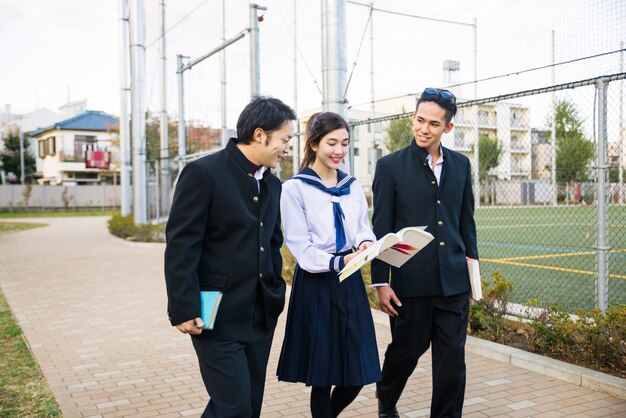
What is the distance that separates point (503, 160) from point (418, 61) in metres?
11.1

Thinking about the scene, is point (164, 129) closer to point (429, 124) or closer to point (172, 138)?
point (172, 138)

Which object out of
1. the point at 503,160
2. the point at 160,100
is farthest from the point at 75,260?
the point at 503,160

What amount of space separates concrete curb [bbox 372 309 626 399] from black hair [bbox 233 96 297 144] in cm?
301

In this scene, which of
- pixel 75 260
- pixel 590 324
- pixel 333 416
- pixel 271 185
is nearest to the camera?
pixel 271 185

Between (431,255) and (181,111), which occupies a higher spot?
(181,111)

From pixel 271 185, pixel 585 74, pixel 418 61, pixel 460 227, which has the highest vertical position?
pixel 418 61

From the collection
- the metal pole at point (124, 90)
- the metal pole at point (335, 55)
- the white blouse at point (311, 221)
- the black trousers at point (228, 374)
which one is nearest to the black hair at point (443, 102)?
the white blouse at point (311, 221)

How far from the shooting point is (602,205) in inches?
212

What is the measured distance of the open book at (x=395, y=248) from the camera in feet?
9.26

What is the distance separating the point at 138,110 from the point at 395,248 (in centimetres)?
1694

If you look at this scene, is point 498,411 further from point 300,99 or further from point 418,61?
point 300,99

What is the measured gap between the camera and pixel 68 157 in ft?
180

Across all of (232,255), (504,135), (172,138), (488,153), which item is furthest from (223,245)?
(488,153)

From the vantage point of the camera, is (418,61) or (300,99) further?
(300,99)
